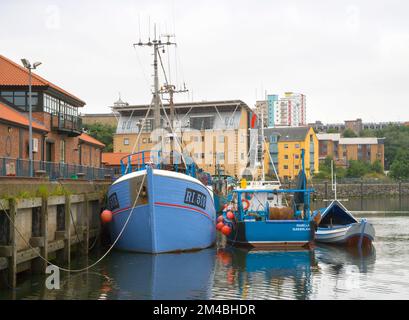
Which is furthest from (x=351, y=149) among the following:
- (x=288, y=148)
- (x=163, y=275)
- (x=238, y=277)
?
(x=163, y=275)

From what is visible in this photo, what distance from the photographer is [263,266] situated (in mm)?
24984

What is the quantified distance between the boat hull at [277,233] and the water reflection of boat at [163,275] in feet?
7.15

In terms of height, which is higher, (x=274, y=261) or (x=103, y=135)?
(x=103, y=135)

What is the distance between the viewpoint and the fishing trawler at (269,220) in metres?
28.6

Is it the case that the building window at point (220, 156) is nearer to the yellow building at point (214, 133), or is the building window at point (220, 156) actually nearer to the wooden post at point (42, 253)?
the yellow building at point (214, 133)

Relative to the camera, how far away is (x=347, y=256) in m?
29.2

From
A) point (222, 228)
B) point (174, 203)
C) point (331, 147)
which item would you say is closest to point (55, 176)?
point (174, 203)

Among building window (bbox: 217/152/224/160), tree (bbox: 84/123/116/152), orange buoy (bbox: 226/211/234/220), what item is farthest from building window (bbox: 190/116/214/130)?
orange buoy (bbox: 226/211/234/220)

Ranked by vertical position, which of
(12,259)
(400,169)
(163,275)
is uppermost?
(400,169)

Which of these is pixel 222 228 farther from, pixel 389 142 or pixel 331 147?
pixel 389 142

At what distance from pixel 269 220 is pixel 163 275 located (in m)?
8.43

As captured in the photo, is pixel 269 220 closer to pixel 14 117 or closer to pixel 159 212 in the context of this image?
pixel 159 212

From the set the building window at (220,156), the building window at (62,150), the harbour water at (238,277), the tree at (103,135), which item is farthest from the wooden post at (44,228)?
the tree at (103,135)

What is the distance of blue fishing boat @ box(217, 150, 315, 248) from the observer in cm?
2862
